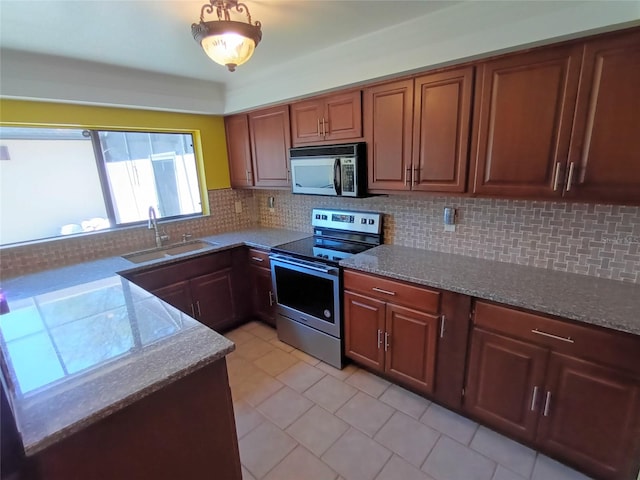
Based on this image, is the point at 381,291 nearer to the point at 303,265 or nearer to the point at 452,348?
the point at 452,348

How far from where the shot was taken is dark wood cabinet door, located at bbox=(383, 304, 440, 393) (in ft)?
6.48

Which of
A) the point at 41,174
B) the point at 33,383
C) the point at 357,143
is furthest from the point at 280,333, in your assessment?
the point at 41,174

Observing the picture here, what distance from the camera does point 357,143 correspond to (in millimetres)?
2297

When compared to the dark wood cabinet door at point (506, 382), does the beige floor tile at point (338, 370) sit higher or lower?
lower

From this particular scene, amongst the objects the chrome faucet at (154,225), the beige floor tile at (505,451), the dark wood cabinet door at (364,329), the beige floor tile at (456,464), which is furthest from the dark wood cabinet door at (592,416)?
the chrome faucet at (154,225)

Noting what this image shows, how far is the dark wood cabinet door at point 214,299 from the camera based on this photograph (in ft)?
9.27

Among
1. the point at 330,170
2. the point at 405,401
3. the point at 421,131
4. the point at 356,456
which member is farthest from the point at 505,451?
the point at 330,170

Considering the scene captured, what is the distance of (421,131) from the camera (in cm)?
201

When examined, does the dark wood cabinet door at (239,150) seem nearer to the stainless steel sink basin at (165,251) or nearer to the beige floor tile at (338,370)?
the stainless steel sink basin at (165,251)

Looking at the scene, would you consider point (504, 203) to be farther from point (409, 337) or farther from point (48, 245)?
point (48, 245)

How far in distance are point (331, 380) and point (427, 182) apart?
5.23 ft

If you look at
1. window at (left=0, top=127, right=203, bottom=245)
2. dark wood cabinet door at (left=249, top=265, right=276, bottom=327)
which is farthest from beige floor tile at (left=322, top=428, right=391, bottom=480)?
window at (left=0, top=127, right=203, bottom=245)

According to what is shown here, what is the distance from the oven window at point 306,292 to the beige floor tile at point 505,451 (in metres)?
1.16

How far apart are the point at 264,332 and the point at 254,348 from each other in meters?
0.28
